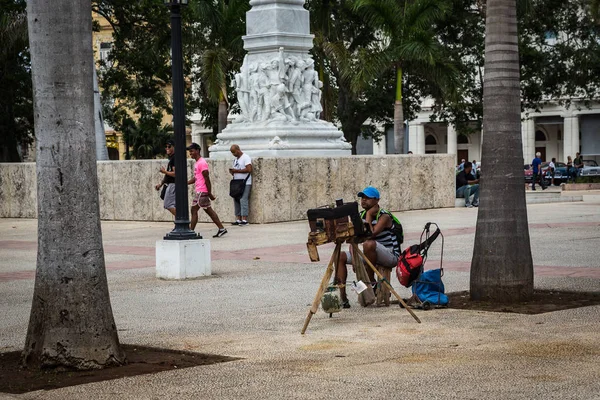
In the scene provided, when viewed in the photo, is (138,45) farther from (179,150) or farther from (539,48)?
(179,150)

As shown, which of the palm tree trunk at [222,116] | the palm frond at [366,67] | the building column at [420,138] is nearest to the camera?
the palm frond at [366,67]

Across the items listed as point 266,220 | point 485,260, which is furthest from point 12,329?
point 266,220

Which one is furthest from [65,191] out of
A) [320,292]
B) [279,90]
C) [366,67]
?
[366,67]

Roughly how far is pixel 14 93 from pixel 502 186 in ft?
110

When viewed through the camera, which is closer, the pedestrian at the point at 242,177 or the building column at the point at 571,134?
the pedestrian at the point at 242,177

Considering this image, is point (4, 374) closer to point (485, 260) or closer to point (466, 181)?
point (485, 260)

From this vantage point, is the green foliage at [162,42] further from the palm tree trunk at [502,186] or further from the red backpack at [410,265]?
the red backpack at [410,265]

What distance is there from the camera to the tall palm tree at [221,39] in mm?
35344

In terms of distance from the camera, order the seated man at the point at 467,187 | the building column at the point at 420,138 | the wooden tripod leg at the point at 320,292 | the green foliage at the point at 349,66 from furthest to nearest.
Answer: the building column at the point at 420,138 < the green foliage at the point at 349,66 < the seated man at the point at 467,187 < the wooden tripod leg at the point at 320,292

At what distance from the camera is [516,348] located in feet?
26.9

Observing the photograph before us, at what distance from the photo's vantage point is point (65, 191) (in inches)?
307

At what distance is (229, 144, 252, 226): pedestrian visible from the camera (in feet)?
74.2

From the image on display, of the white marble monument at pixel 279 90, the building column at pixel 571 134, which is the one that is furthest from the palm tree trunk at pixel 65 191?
the building column at pixel 571 134

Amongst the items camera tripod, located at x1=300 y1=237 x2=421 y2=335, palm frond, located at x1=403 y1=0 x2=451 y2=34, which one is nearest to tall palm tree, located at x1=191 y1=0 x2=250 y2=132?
palm frond, located at x1=403 y1=0 x2=451 y2=34
